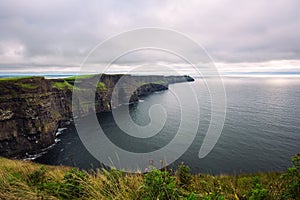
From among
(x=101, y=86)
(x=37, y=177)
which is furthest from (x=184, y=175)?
(x=101, y=86)

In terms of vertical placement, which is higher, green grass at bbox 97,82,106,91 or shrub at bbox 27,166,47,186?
green grass at bbox 97,82,106,91

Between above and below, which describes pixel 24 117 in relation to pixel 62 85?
below

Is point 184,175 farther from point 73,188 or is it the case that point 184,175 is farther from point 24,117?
point 24,117

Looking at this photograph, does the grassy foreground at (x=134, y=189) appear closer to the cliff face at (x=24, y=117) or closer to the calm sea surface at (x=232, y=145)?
the calm sea surface at (x=232, y=145)

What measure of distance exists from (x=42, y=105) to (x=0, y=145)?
616 inches

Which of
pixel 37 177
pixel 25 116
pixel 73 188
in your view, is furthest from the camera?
pixel 25 116

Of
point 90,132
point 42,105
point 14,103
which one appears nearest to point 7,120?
point 14,103

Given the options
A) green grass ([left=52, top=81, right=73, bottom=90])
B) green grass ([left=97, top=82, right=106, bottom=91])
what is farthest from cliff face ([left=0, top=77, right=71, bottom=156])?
green grass ([left=97, top=82, right=106, bottom=91])

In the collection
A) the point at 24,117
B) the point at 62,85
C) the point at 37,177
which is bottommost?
the point at 24,117

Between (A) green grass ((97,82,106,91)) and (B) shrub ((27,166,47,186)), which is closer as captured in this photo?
(B) shrub ((27,166,47,186))

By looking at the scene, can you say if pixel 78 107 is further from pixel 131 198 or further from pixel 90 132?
pixel 131 198

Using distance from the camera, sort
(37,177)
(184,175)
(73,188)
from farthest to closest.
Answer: (184,175), (37,177), (73,188)

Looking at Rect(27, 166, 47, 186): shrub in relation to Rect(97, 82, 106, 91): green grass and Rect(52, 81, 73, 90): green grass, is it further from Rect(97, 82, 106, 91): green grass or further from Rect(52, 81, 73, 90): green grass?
Rect(97, 82, 106, 91): green grass

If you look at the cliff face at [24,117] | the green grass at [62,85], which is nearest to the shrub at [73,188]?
the cliff face at [24,117]
